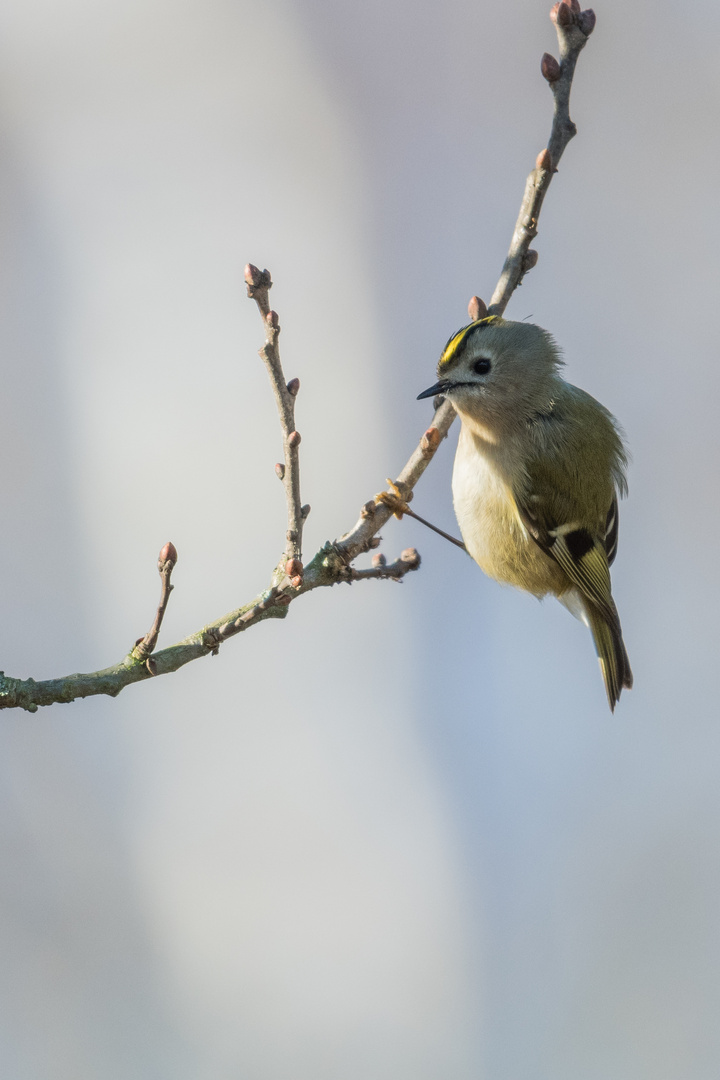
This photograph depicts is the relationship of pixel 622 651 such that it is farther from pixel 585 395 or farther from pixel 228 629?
pixel 228 629

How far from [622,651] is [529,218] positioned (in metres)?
1.02

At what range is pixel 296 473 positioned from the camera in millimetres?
1044

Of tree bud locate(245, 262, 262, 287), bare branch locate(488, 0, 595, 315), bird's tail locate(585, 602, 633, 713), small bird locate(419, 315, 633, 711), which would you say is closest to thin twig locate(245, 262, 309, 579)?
tree bud locate(245, 262, 262, 287)

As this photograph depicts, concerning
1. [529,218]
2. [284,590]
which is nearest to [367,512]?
[284,590]

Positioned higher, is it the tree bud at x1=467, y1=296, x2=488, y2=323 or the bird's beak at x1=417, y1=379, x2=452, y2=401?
the tree bud at x1=467, y1=296, x2=488, y2=323

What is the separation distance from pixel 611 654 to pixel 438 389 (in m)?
0.75

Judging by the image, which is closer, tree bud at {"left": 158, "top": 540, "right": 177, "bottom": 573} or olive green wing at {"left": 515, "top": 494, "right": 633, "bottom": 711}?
tree bud at {"left": 158, "top": 540, "right": 177, "bottom": 573}

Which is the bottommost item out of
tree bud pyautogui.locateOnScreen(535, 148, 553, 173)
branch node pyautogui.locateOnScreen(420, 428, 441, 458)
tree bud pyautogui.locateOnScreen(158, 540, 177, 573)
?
tree bud pyautogui.locateOnScreen(158, 540, 177, 573)

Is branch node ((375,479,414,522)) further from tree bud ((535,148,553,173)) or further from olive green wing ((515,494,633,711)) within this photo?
olive green wing ((515,494,633,711))

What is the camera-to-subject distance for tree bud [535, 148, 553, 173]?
4.07 feet

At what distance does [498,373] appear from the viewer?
5.82ft

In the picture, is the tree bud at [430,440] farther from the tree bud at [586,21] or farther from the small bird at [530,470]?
the tree bud at [586,21]

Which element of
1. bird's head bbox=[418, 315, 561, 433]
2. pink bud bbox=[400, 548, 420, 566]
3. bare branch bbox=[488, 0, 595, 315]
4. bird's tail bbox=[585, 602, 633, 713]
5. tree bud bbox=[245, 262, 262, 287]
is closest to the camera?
tree bud bbox=[245, 262, 262, 287]

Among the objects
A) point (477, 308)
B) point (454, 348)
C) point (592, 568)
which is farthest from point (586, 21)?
point (592, 568)
